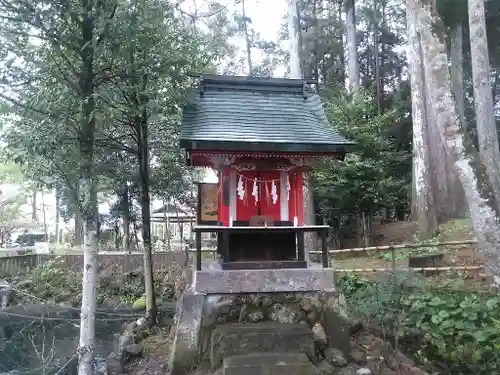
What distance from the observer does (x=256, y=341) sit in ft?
20.2

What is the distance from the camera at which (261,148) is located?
6566 millimetres

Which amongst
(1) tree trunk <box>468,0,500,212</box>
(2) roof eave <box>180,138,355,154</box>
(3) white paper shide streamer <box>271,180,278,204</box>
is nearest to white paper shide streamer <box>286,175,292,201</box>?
(3) white paper shide streamer <box>271,180,278,204</box>

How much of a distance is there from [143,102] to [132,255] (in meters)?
10.4

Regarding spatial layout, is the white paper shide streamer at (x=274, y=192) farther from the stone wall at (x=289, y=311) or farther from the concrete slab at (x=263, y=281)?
the stone wall at (x=289, y=311)

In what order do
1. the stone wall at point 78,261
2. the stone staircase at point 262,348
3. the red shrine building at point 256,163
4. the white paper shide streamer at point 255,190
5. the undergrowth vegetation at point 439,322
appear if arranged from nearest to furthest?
the undergrowth vegetation at point 439,322 < the stone staircase at point 262,348 < the red shrine building at point 256,163 < the white paper shide streamer at point 255,190 < the stone wall at point 78,261

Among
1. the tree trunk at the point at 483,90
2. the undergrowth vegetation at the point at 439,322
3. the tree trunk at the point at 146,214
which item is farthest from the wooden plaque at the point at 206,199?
the tree trunk at the point at 483,90

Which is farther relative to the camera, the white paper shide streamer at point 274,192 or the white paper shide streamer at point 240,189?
the white paper shide streamer at point 274,192

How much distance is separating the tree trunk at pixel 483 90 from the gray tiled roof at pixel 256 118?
4000 mm

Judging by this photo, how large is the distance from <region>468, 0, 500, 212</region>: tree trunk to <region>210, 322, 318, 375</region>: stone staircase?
579cm

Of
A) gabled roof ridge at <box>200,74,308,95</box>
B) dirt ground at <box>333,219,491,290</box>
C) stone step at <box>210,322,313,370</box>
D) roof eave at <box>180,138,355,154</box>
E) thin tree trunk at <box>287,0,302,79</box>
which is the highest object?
thin tree trunk at <box>287,0,302,79</box>

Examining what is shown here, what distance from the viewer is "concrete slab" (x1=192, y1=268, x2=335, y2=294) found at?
6520 mm

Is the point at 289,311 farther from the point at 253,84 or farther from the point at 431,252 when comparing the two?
the point at 431,252

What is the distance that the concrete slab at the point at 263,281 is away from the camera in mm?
6520

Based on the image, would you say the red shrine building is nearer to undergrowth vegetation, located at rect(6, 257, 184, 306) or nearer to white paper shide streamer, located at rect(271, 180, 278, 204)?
white paper shide streamer, located at rect(271, 180, 278, 204)
